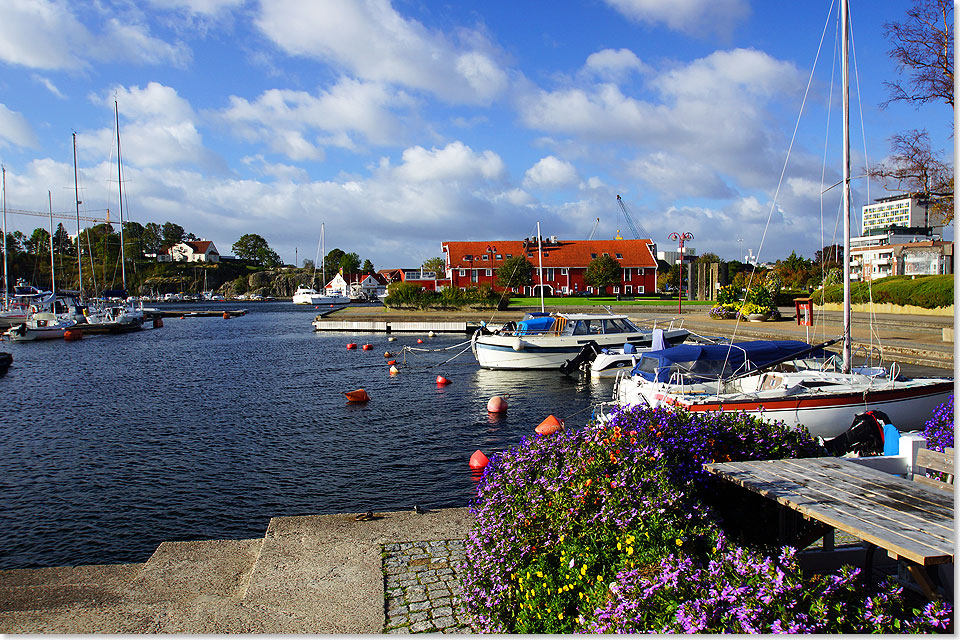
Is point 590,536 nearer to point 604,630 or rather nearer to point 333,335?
point 604,630

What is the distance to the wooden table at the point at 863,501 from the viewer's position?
3.62 meters

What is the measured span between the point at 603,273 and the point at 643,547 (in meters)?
88.0

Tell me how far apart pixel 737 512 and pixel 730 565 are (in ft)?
6.42

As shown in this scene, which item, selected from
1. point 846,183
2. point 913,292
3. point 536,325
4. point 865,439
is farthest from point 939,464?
point 913,292

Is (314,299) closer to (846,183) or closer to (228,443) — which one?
(228,443)

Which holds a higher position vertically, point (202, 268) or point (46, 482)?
point (202, 268)

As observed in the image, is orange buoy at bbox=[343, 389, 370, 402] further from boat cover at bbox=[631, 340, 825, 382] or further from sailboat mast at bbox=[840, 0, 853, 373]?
sailboat mast at bbox=[840, 0, 853, 373]

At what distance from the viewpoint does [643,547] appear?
14.4 ft

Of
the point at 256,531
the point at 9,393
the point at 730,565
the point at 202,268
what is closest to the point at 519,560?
the point at 730,565

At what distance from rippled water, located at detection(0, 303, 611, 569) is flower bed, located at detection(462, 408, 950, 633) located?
678 cm

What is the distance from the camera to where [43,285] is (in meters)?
135

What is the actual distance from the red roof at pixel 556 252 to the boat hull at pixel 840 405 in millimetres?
81891

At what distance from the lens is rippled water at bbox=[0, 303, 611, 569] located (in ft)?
39.6

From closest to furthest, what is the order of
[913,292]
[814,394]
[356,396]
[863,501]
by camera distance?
[863,501] < [814,394] < [356,396] < [913,292]
